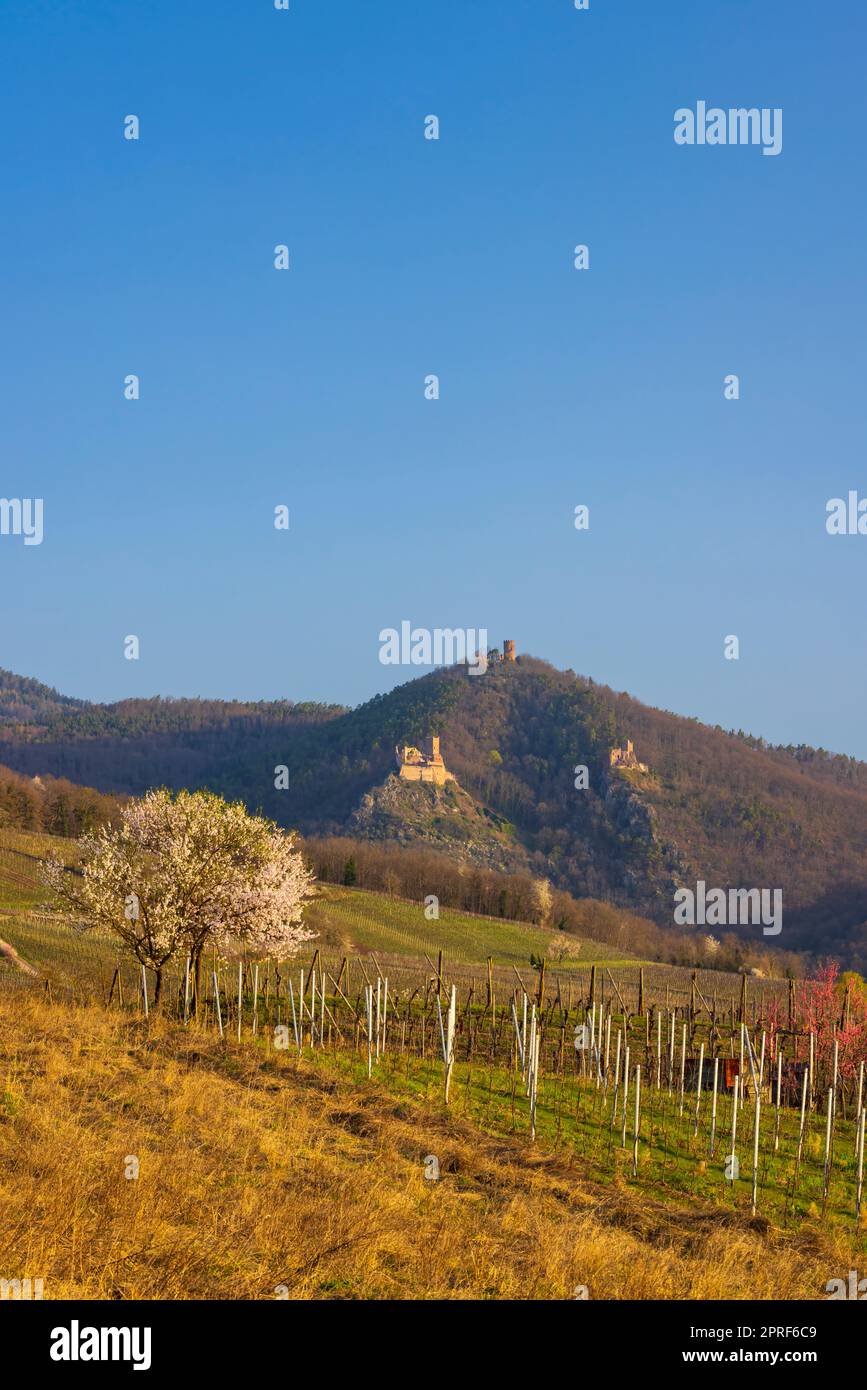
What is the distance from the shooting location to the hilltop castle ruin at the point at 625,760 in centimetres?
19400

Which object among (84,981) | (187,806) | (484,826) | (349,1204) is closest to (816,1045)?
(187,806)

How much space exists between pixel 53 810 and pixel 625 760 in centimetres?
10271

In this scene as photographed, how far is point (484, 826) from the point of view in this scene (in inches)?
7564

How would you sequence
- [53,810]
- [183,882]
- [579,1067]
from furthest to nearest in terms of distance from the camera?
[53,810] < [579,1067] < [183,882]

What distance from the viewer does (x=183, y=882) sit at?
3139 centimetres

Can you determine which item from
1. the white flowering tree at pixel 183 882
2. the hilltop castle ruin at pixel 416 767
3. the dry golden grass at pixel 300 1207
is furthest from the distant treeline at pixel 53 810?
the dry golden grass at pixel 300 1207

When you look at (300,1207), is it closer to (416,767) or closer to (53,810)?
Answer: (53,810)

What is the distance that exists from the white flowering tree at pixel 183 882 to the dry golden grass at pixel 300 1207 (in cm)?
853

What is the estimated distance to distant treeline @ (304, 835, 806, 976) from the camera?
117125 millimetres

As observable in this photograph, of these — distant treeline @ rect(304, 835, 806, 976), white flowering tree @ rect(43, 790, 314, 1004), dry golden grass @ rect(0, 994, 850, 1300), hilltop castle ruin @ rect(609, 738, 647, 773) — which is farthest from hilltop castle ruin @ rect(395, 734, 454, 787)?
dry golden grass @ rect(0, 994, 850, 1300)

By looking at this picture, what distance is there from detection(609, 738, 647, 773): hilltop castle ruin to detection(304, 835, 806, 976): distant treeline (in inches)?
2015

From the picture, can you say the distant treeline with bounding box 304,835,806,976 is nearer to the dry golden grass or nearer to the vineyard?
the vineyard

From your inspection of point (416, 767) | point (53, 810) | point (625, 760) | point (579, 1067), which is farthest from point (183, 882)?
point (625, 760)

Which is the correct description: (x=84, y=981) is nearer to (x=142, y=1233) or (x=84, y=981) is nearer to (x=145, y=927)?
(x=145, y=927)
